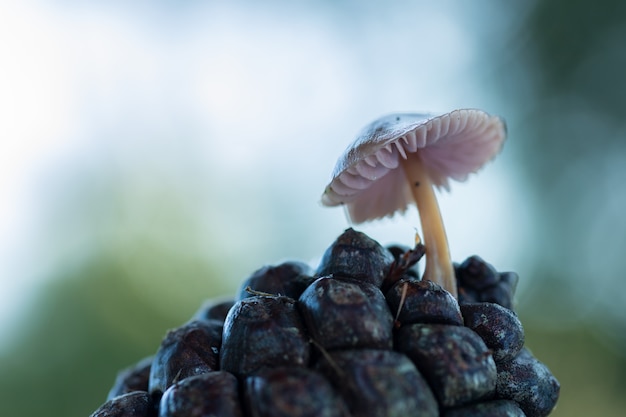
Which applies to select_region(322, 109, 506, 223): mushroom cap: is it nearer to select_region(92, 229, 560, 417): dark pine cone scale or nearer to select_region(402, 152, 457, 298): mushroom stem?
select_region(402, 152, 457, 298): mushroom stem

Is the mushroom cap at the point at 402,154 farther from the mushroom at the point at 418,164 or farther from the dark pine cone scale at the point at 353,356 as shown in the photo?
the dark pine cone scale at the point at 353,356

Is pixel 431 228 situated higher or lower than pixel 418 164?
lower

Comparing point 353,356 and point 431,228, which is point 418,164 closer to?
point 431,228

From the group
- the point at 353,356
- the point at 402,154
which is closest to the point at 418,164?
the point at 402,154

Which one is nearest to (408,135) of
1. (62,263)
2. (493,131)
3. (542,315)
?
(493,131)

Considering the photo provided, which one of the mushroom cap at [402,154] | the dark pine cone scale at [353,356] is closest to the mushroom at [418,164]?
the mushroom cap at [402,154]

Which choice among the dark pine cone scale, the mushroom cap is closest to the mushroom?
the mushroom cap

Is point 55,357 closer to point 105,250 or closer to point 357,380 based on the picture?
point 105,250
